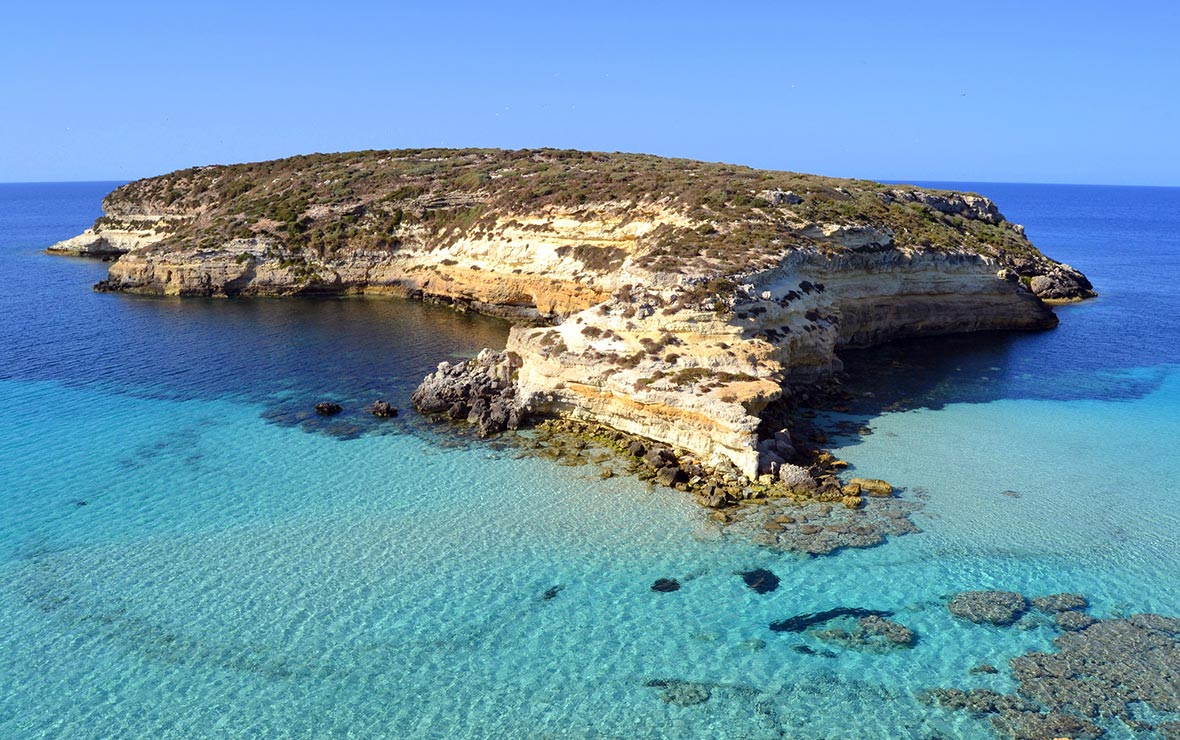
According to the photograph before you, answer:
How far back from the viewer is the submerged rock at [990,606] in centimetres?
2078

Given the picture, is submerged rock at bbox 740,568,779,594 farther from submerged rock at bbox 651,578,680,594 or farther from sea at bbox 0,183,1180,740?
submerged rock at bbox 651,578,680,594

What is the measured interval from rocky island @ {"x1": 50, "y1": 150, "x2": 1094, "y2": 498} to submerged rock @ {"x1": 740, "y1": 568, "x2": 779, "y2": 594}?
613cm

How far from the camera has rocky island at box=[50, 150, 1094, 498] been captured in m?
33.9

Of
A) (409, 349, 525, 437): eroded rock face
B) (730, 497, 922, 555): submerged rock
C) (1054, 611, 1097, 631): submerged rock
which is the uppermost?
(409, 349, 525, 437): eroded rock face

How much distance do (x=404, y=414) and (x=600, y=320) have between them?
35.0 feet

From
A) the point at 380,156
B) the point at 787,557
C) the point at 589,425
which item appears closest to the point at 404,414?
the point at 589,425

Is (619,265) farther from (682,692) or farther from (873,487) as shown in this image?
(682,692)

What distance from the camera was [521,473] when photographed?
1189 inches

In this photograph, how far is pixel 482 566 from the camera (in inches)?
923

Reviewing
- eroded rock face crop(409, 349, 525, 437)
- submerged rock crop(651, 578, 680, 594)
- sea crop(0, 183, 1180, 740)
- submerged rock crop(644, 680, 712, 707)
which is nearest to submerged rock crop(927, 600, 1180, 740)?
sea crop(0, 183, 1180, 740)

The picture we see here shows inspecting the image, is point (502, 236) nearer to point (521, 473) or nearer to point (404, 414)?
point (404, 414)

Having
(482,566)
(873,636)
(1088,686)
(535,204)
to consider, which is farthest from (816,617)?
(535,204)

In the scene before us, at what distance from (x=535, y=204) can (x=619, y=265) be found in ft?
47.6

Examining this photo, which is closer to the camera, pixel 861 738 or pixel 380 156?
pixel 861 738
